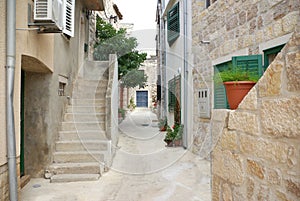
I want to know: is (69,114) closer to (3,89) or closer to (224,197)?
(3,89)

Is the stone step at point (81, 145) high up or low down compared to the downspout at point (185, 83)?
down

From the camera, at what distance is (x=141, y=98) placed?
26.5m

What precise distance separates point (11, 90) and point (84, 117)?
2.96 metres

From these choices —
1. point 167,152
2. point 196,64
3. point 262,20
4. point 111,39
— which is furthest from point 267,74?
point 111,39

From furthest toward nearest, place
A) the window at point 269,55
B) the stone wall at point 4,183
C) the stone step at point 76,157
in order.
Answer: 1. the stone step at point 76,157
2. the window at point 269,55
3. the stone wall at point 4,183

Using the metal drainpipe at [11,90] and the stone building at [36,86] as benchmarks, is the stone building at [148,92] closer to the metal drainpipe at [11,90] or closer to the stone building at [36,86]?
the stone building at [36,86]

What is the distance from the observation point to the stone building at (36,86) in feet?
10.8

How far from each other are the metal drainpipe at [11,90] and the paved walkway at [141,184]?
832 mm

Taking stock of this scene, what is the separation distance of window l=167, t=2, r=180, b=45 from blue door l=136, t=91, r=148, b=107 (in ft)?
56.7

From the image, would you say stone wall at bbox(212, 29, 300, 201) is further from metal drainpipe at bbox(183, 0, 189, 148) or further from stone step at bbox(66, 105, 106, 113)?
metal drainpipe at bbox(183, 0, 189, 148)

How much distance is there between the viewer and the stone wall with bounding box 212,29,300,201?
52.2 inches

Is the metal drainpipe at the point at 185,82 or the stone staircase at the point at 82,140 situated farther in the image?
the metal drainpipe at the point at 185,82

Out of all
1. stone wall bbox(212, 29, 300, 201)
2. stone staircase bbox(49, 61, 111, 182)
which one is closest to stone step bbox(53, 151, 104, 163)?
stone staircase bbox(49, 61, 111, 182)

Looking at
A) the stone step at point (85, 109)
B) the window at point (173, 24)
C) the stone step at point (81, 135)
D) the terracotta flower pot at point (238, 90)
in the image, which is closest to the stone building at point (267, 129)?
the terracotta flower pot at point (238, 90)
